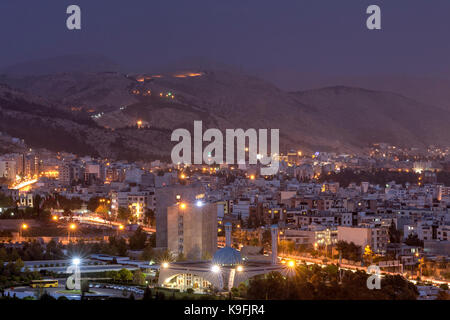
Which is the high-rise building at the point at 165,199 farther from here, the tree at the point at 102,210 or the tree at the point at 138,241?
the tree at the point at 102,210

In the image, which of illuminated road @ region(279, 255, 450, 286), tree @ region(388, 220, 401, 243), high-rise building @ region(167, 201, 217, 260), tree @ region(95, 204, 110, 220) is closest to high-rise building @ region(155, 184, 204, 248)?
high-rise building @ region(167, 201, 217, 260)

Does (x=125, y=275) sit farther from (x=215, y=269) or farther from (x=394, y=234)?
(x=394, y=234)

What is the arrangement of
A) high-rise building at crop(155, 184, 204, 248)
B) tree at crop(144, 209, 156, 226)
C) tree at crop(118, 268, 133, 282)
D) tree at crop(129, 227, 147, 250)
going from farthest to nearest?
tree at crop(144, 209, 156, 226) → tree at crop(129, 227, 147, 250) → high-rise building at crop(155, 184, 204, 248) → tree at crop(118, 268, 133, 282)

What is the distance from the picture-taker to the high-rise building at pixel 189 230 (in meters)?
19.5

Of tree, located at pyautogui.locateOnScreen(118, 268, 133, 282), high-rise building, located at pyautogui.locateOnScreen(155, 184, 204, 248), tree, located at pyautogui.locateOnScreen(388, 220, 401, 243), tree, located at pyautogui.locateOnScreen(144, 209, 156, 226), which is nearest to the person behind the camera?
tree, located at pyautogui.locateOnScreen(118, 268, 133, 282)

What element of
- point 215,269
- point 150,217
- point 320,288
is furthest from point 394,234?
point 320,288

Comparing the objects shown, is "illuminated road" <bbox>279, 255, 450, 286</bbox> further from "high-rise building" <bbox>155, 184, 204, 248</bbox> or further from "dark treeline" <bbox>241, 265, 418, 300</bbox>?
"dark treeline" <bbox>241, 265, 418, 300</bbox>

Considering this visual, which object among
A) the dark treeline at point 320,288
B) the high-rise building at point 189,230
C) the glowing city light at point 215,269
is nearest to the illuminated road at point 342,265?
the high-rise building at point 189,230

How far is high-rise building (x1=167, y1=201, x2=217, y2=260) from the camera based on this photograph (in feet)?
63.9

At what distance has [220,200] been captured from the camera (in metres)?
31.9

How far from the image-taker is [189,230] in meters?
19.6

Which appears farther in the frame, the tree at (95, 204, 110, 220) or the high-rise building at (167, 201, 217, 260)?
the tree at (95, 204, 110, 220)
